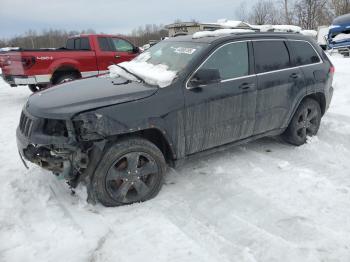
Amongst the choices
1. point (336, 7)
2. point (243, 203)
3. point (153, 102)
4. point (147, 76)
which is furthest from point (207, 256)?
point (336, 7)

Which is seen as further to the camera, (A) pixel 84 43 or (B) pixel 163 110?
(A) pixel 84 43

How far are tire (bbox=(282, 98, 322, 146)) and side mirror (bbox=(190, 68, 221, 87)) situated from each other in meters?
1.97

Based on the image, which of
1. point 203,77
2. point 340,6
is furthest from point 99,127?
point 340,6

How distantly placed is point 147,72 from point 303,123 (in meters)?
2.73

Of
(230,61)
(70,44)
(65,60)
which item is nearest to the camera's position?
(230,61)

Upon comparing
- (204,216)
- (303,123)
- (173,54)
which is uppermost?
(173,54)

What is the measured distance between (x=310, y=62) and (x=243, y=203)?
282cm

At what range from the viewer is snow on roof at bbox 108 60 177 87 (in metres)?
3.78

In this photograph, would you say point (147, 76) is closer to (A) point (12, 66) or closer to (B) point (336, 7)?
(A) point (12, 66)

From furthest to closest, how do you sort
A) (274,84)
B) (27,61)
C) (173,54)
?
(27,61), (274,84), (173,54)

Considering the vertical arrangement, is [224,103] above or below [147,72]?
below

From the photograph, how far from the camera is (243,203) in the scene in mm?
3686

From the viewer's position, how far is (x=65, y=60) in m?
9.33

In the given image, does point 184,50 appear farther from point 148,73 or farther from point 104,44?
point 104,44
